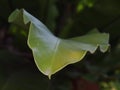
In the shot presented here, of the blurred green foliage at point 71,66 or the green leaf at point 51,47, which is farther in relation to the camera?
the blurred green foliage at point 71,66

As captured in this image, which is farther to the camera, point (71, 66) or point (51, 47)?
point (71, 66)

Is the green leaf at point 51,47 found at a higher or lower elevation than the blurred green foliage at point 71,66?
higher

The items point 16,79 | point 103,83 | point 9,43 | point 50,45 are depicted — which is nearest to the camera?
point 50,45

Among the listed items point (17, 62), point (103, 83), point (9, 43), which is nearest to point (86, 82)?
point (103, 83)

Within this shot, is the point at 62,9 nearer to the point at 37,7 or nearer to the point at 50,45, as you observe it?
the point at 37,7

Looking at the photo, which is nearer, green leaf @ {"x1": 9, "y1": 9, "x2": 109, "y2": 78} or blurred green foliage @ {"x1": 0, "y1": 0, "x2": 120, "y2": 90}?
green leaf @ {"x1": 9, "y1": 9, "x2": 109, "y2": 78}
